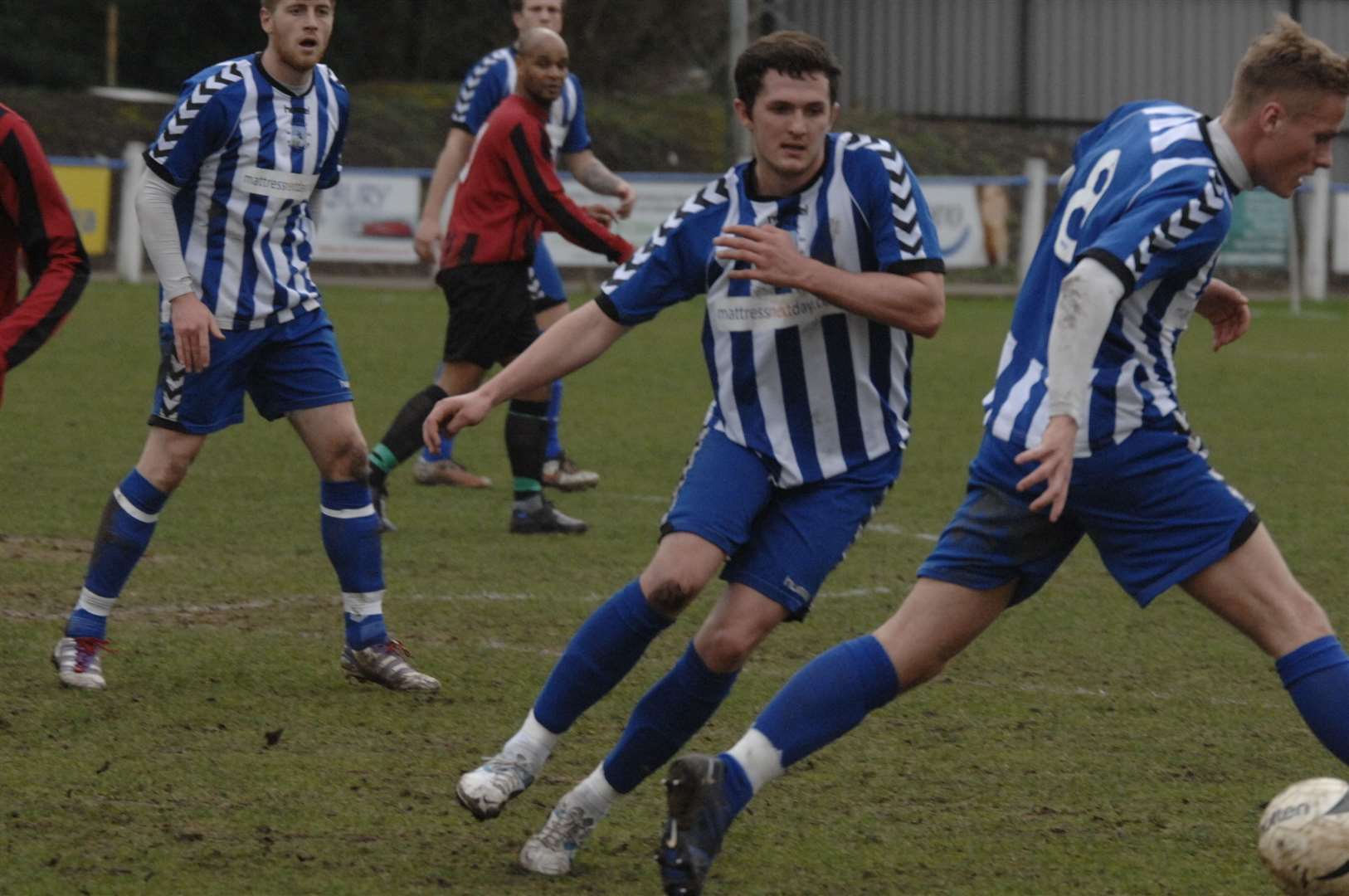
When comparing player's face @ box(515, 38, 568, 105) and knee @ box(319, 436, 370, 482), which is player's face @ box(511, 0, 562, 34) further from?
knee @ box(319, 436, 370, 482)

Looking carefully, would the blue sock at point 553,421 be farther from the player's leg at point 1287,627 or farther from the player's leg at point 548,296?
the player's leg at point 1287,627

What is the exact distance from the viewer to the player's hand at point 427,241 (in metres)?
9.56

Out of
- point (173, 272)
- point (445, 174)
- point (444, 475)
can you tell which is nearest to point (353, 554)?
point (173, 272)

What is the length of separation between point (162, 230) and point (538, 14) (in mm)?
3939

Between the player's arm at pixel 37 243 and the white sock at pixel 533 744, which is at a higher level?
the player's arm at pixel 37 243

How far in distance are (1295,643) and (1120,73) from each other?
35.5 meters

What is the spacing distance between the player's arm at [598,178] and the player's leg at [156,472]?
122 inches

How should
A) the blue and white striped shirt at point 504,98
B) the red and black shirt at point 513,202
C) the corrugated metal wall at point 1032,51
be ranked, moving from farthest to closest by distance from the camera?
the corrugated metal wall at point 1032,51 → the blue and white striped shirt at point 504,98 → the red and black shirt at point 513,202

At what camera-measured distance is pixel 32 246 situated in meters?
5.07

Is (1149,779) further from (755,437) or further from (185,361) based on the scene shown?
(185,361)

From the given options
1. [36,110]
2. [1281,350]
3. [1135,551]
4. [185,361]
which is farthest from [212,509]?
[36,110]

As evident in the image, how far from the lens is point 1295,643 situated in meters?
4.11

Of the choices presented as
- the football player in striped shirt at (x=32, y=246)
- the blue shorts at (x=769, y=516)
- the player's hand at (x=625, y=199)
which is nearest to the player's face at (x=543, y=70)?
the player's hand at (x=625, y=199)

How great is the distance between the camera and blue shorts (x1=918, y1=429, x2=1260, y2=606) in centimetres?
408
